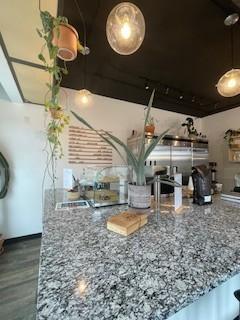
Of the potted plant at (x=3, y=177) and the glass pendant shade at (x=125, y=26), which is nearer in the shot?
the glass pendant shade at (x=125, y=26)

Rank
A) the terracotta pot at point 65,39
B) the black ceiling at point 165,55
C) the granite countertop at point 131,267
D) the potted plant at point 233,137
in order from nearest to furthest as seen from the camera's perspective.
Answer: the granite countertop at point 131,267 → the terracotta pot at point 65,39 → the black ceiling at point 165,55 → the potted plant at point 233,137

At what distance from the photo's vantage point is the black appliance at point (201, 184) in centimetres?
126

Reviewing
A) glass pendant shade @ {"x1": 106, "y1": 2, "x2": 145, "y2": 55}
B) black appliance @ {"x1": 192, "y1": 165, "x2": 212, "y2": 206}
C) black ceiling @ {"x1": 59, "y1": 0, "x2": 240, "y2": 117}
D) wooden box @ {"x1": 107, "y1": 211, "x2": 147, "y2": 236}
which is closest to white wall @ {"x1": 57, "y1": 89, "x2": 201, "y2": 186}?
black ceiling @ {"x1": 59, "y1": 0, "x2": 240, "y2": 117}

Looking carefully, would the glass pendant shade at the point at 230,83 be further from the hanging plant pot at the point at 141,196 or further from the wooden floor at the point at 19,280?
the wooden floor at the point at 19,280

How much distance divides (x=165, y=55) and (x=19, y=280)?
3215 mm

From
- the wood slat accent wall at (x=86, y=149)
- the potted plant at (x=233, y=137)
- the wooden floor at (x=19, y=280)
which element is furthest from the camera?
the potted plant at (x=233, y=137)

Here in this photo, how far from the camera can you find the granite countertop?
0.39 meters

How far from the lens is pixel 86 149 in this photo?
3346 millimetres

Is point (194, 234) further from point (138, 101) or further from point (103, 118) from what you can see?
point (138, 101)

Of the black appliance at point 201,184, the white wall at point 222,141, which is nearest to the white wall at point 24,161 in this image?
the black appliance at point 201,184

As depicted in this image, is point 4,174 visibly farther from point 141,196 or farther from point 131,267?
point 131,267

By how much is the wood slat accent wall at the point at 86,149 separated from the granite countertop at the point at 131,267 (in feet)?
7.86

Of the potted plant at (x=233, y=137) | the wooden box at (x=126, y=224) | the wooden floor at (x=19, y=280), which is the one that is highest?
the potted plant at (x=233, y=137)

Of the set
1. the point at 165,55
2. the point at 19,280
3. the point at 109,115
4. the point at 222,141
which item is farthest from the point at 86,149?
the point at 222,141
